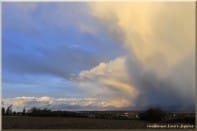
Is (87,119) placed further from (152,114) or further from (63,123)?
(152,114)

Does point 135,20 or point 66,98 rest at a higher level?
point 135,20

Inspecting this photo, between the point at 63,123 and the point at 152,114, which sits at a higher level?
the point at 152,114

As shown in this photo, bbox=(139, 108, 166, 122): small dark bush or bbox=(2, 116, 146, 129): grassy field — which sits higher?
bbox=(139, 108, 166, 122): small dark bush

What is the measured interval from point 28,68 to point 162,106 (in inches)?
78.7

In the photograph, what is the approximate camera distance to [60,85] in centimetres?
526

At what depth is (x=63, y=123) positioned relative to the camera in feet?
17.5

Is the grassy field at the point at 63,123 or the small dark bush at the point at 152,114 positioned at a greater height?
the small dark bush at the point at 152,114

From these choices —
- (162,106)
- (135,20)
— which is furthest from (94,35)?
(162,106)

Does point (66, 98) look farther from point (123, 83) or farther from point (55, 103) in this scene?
point (123, 83)

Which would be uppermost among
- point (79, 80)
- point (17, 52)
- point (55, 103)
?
point (17, 52)

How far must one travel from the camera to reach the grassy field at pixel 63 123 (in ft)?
17.5

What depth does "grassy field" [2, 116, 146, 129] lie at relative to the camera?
17.5 feet

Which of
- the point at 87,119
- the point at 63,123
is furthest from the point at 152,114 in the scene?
the point at 63,123

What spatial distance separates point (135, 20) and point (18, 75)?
185 centimetres
